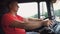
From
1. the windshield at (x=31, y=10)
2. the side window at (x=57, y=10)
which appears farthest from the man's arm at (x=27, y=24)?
the side window at (x=57, y=10)

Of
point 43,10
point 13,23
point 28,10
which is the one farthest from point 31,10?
point 13,23

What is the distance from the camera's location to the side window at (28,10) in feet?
11.2

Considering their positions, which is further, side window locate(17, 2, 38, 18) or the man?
side window locate(17, 2, 38, 18)

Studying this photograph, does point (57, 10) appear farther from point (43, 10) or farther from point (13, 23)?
point (13, 23)

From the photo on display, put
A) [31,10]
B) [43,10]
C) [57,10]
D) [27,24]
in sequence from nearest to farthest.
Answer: [27,24], [43,10], [57,10], [31,10]

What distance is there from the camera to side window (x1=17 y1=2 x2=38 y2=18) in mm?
3413

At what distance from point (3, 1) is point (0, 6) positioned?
8 centimetres

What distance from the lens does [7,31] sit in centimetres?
248

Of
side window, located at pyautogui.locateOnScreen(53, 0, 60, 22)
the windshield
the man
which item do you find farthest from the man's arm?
side window, located at pyautogui.locateOnScreen(53, 0, 60, 22)

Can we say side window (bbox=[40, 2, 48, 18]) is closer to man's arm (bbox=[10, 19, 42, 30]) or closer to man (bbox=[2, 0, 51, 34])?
man (bbox=[2, 0, 51, 34])

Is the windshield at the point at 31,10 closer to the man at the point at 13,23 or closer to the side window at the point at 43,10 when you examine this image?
the side window at the point at 43,10

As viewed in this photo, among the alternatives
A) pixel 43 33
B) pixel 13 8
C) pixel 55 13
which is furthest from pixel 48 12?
pixel 13 8

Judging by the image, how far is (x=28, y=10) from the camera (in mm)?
3709

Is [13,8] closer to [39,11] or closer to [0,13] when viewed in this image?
[0,13]
